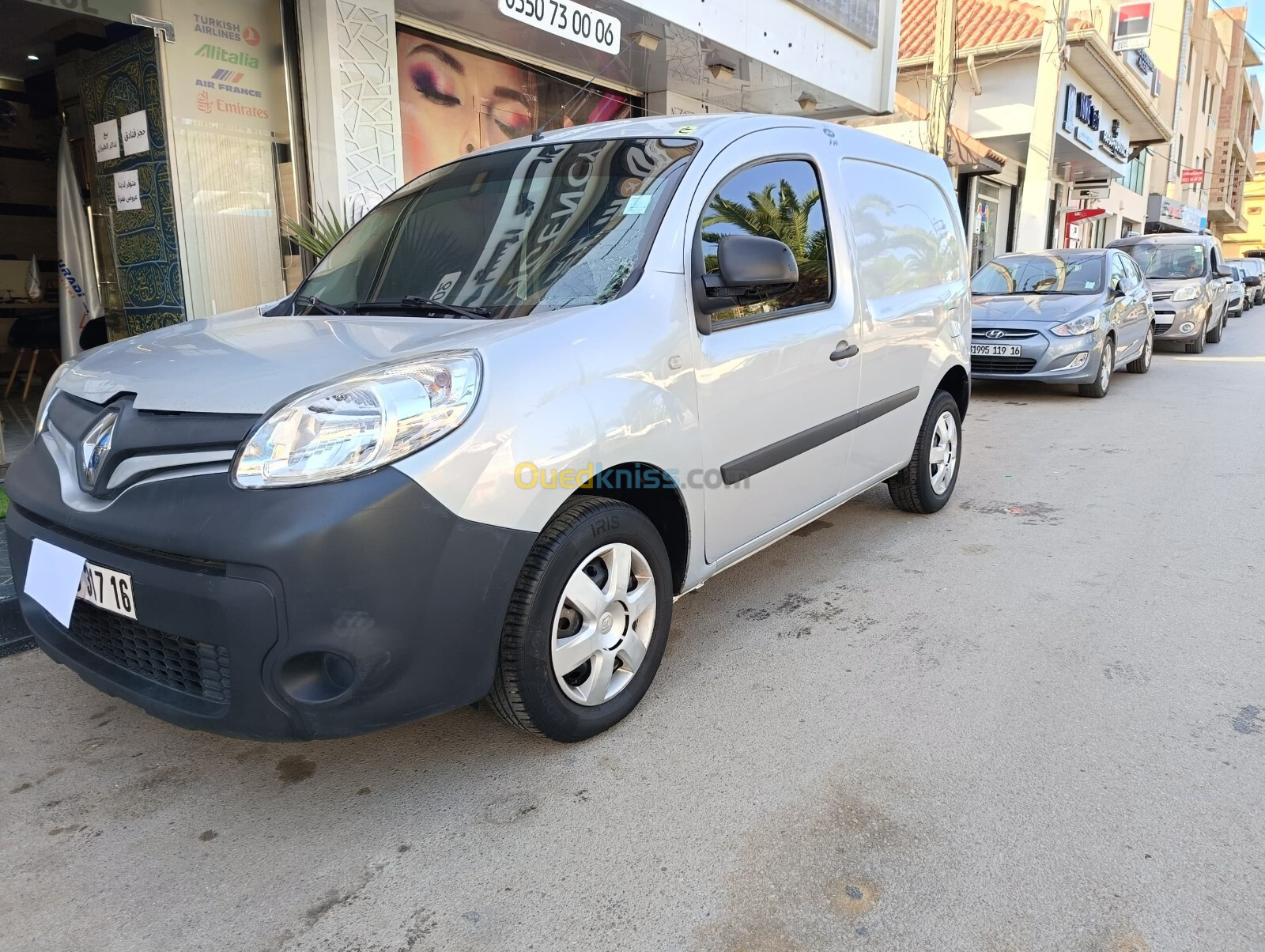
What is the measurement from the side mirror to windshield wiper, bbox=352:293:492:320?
73 centimetres

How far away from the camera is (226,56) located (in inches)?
246

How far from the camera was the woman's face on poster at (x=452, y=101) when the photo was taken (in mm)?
7727

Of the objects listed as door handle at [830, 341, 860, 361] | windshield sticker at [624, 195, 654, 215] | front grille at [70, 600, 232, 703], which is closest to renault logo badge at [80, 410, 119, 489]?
front grille at [70, 600, 232, 703]

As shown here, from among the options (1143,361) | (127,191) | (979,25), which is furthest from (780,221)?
(979,25)

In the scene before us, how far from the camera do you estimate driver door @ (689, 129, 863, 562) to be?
111 inches

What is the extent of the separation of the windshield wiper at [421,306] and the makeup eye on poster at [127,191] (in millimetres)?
4585

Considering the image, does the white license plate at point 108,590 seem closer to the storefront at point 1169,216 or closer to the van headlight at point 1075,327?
the van headlight at point 1075,327

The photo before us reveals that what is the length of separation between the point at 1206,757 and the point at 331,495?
253cm

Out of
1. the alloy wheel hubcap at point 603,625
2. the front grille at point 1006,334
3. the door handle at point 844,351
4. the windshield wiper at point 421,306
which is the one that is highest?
the windshield wiper at point 421,306

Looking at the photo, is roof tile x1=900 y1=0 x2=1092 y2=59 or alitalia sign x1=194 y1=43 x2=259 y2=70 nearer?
alitalia sign x1=194 y1=43 x2=259 y2=70

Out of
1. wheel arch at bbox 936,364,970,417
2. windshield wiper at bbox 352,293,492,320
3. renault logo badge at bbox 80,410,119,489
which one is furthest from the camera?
wheel arch at bbox 936,364,970,417

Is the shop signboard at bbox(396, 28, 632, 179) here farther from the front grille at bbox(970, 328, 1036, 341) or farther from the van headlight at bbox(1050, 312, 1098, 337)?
the van headlight at bbox(1050, 312, 1098, 337)

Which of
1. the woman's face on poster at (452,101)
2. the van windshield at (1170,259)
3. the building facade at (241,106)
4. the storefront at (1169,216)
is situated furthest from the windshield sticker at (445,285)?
the storefront at (1169,216)

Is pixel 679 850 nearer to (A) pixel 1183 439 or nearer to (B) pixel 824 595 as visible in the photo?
(B) pixel 824 595
